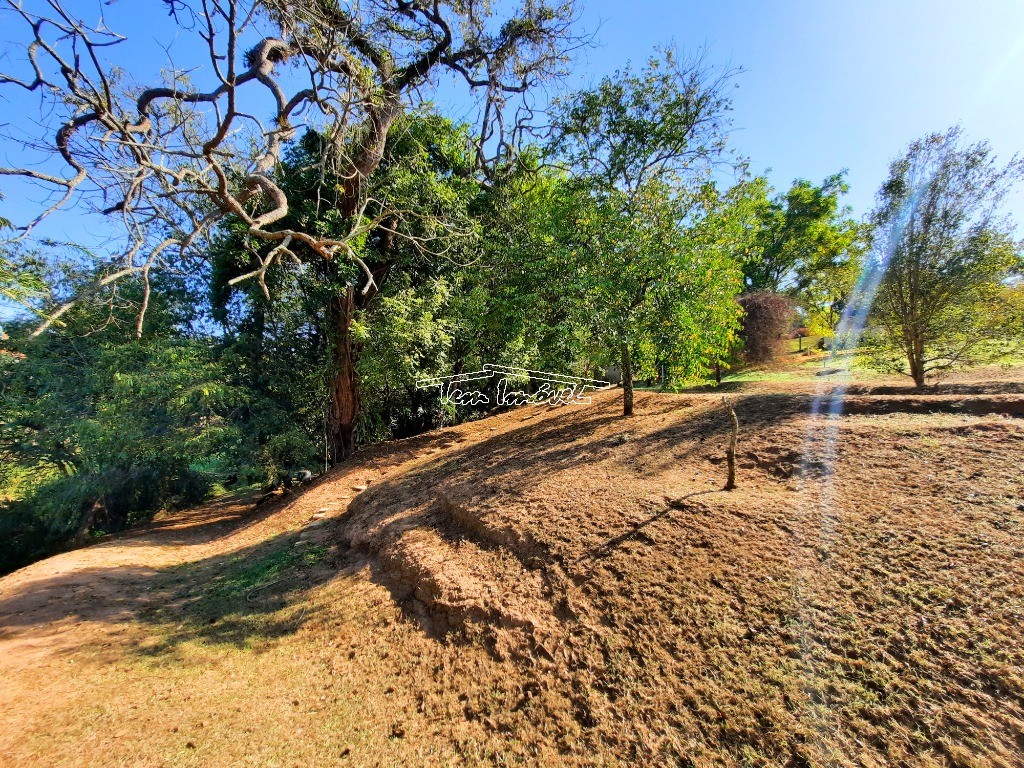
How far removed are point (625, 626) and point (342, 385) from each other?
833 cm

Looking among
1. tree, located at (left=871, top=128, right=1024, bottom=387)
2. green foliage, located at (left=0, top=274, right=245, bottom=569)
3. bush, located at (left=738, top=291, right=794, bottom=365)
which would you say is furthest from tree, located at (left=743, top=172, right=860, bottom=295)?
green foliage, located at (left=0, top=274, right=245, bottom=569)

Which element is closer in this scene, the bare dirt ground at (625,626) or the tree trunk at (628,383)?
the bare dirt ground at (625,626)

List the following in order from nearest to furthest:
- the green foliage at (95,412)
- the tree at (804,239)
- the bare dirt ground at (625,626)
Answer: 1. the bare dirt ground at (625,626)
2. the green foliage at (95,412)
3. the tree at (804,239)

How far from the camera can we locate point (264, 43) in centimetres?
524

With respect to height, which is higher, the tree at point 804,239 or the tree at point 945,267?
the tree at point 804,239

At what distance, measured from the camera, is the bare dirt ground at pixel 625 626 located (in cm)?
183

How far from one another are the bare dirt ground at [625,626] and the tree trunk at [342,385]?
476cm

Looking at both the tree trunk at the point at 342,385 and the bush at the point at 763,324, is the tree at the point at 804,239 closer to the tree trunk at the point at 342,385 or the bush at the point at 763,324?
the bush at the point at 763,324

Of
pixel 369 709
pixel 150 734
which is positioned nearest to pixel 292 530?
pixel 150 734

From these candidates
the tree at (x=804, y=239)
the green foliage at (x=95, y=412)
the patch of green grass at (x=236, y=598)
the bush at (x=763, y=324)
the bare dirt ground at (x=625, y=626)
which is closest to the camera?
the bare dirt ground at (x=625, y=626)

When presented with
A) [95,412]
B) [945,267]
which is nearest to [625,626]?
[945,267]

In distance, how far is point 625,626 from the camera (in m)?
2.48

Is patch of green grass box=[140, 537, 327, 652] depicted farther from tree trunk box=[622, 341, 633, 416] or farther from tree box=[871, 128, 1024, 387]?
tree box=[871, 128, 1024, 387]

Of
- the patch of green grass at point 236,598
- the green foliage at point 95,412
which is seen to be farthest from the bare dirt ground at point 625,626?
the green foliage at point 95,412
